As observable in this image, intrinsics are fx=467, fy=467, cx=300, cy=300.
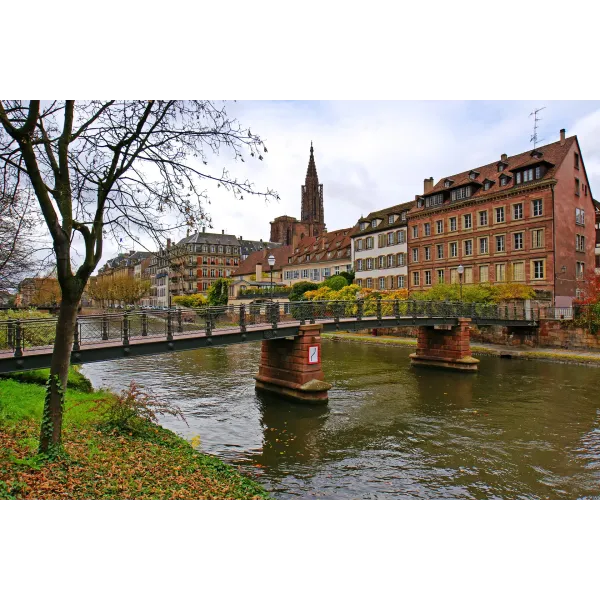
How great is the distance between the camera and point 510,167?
37.6 m

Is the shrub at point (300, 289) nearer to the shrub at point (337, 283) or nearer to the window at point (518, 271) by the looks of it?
the shrub at point (337, 283)

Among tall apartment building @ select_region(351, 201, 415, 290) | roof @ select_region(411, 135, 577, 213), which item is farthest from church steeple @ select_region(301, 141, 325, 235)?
roof @ select_region(411, 135, 577, 213)

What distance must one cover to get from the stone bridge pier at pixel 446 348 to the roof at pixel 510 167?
1579 centimetres

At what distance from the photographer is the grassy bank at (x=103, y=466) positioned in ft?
20.9

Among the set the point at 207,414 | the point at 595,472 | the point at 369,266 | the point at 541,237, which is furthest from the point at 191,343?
the point at 369,266

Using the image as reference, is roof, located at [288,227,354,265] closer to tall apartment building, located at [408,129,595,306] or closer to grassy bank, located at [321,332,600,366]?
tall apartment building, located at [408,129,595,306]

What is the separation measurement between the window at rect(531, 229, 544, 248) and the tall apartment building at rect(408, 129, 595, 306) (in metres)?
0.02

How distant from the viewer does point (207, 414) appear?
606 inches

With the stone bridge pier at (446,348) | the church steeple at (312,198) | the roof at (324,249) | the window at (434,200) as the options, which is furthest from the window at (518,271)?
the church steeple at (312,198)

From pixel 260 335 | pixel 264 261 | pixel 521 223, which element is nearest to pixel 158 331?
pixel 260 335

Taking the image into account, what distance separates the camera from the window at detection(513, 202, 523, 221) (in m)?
34.9

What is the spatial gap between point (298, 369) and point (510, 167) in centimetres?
2942

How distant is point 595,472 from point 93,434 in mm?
10681

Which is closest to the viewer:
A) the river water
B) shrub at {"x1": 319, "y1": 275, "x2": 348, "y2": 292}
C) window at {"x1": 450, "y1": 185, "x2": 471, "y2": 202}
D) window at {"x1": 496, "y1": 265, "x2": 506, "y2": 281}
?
the river water
